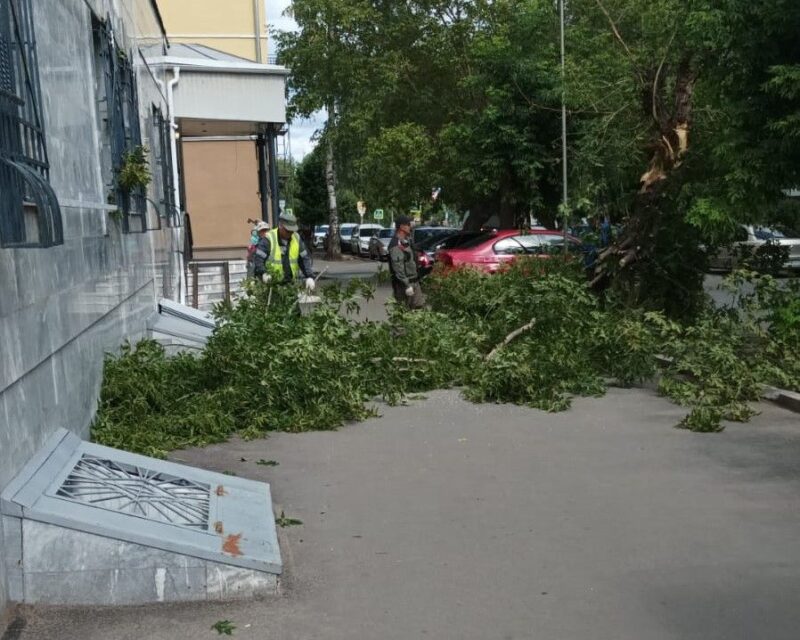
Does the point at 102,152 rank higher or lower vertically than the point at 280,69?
lower

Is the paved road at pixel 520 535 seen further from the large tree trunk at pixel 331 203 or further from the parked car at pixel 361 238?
the parked car at pixel 361 238

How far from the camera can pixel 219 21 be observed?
3700 cm

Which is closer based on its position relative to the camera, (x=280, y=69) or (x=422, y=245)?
(x=280, y=69)

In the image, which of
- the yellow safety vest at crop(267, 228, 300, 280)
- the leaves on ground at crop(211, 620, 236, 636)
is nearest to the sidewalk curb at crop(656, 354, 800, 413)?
the yellow safety vest at crop(267, 228, 300, 280)

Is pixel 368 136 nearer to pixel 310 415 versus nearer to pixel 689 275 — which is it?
pixel 689 275

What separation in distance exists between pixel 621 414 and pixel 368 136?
2636cm

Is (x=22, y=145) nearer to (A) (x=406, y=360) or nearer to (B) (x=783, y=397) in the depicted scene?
(A) (x=406, y=360)

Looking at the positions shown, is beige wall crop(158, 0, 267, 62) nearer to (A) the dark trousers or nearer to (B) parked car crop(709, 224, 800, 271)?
(A) the dark trousers

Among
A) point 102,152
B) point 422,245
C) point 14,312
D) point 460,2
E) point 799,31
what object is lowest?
point 422,245

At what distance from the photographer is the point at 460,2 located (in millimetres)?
32469

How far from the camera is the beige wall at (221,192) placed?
30969 mm

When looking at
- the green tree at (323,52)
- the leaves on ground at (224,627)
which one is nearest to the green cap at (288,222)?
the leaves on ground at (224,627)

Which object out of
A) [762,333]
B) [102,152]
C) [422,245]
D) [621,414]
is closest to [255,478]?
[102,152]

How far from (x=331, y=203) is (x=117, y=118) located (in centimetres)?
3900
